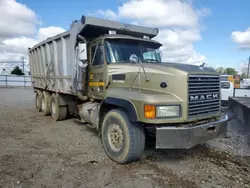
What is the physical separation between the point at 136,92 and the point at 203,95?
1297 mm

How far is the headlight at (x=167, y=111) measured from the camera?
370 cm

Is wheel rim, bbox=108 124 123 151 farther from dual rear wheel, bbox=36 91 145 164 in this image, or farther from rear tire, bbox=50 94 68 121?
rear tire, bbox=50 94 68 121

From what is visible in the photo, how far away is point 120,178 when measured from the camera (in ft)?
12.3

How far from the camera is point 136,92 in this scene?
4.08 meters

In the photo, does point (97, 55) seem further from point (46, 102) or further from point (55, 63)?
point (46, 102)

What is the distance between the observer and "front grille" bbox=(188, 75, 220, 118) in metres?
3.98

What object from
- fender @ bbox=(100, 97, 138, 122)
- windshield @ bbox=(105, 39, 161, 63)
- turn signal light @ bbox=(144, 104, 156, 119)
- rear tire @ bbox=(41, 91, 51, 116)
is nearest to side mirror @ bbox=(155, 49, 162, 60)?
windshield @ bbox=(105, 39, 161, 63)

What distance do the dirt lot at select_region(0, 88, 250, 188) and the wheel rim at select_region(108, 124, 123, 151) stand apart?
339 millimetres

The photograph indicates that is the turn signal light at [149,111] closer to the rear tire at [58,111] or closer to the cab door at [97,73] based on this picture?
the cab door at [97,73]

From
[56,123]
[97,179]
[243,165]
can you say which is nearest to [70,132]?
[56,123]

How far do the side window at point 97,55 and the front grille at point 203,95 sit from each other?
234cm

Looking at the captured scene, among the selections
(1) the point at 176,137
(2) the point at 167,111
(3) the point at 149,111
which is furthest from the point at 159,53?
(1) the point at 176,137

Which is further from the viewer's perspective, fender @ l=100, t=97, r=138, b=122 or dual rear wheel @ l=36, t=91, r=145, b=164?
dual rear wheel @ l=36, t=91, r=145, b=164

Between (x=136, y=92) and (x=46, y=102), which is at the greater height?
(x=136, y=92)
